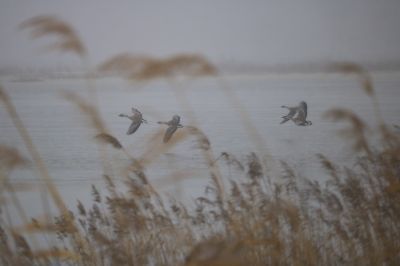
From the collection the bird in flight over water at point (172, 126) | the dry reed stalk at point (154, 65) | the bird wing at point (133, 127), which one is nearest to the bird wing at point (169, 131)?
the bird in flight over water at point (172, 126)

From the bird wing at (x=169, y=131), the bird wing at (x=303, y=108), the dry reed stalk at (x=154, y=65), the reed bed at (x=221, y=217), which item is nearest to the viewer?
the dry reed stalk at (x=154, y=65)

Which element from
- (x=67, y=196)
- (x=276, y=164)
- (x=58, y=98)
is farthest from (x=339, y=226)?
(x=58, y=98)

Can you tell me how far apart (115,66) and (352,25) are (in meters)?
1.67

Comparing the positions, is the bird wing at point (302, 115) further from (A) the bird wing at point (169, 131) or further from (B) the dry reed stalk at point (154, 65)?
(B) the dry reed stalk at point (154, 65)

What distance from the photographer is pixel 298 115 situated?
278 cm

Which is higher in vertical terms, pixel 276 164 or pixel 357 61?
pixel 357 61

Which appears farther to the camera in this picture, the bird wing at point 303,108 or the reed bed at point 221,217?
the bird wing at point 303,108

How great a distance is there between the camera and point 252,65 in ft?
9.27

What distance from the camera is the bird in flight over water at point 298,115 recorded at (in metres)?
2.71

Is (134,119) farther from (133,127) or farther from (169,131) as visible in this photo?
(169,131)

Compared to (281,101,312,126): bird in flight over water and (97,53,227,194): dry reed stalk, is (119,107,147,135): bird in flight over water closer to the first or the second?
(97,53,227,194): dry reed stalk

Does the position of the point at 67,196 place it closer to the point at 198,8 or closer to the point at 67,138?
the point at 67,138

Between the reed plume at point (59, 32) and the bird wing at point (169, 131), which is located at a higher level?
the reed plume at point (59, 32)

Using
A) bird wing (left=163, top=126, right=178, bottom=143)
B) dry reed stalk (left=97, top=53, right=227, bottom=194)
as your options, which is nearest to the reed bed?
dry reed stalk (left=97, top=53, right=227, bottom=194)
